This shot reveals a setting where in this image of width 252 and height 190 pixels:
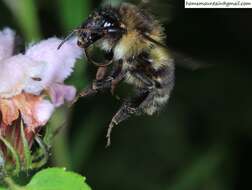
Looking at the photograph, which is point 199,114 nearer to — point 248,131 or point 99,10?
point 248,131

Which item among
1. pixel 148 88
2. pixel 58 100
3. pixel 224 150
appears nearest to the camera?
pixel 58 100

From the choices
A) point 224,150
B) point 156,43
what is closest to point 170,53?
point 156,43

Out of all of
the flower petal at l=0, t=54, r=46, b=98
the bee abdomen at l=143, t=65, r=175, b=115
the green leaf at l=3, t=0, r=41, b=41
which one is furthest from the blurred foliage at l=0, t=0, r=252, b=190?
the flower petal at l=0, t=54, r=46, b=98

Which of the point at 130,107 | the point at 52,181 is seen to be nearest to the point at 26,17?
the point at 130,107

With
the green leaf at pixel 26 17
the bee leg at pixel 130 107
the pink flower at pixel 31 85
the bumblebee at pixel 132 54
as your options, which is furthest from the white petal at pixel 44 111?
the green leaf at pixel 26 17

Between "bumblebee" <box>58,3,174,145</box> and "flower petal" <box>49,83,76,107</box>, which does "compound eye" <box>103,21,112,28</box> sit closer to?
"bumblebee" <box>58,3,174,145</box>
